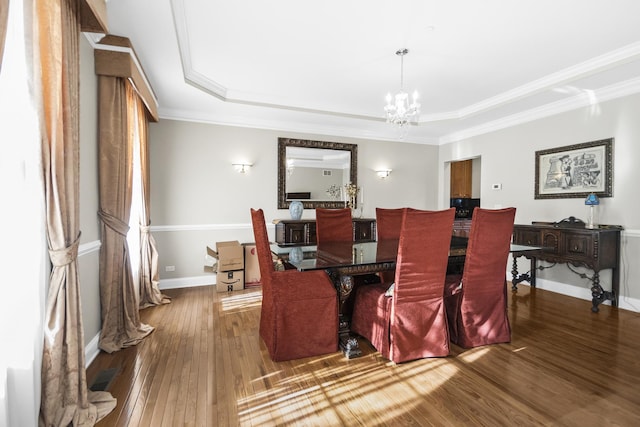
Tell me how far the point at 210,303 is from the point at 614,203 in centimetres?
499

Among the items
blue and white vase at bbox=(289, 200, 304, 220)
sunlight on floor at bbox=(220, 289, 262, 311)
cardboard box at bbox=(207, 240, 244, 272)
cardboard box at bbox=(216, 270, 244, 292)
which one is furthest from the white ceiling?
sunlight on floor at bbox=(220, 289, 262, 311)

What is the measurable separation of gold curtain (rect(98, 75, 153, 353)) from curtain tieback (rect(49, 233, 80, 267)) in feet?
3.03

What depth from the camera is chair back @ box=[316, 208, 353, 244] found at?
355 cm

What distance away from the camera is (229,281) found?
425 cm

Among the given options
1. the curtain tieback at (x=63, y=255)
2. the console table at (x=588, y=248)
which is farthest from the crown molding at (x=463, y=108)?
the curtain tieback at (x=63, y=255)

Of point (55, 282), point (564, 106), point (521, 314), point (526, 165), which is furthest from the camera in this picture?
point (526, 165)

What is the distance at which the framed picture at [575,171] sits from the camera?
3.71m

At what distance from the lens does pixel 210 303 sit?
3736 millimetres

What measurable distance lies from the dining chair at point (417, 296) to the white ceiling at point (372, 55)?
5.51ft

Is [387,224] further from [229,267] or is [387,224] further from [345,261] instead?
[229,267]

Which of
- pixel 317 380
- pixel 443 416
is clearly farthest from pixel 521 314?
pixel 317 380

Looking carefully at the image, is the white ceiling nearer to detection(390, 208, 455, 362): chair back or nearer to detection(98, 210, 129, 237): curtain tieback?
detection(98, 210, 129, 237): curtain tieback

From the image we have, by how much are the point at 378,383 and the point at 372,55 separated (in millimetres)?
2975

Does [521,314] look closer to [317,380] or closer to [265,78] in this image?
[317,380]
